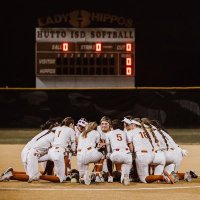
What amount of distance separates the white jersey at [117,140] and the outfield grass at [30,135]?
341 inches

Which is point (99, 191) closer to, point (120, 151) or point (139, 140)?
point (120, 151)

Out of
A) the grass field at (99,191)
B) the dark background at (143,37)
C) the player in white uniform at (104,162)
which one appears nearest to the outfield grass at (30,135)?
the grass field at (99,191)

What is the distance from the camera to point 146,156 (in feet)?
35.2

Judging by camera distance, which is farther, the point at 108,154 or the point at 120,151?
the point at 108,154

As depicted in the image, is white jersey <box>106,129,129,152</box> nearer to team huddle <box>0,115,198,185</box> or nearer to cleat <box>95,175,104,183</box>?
team huddle <box>0,115,198,185</box>

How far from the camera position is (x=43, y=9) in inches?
1171

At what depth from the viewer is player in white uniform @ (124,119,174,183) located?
10742 mm

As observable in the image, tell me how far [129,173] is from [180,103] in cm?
1176

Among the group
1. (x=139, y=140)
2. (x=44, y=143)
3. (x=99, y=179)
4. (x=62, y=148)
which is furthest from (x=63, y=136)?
(x=139, y=140)

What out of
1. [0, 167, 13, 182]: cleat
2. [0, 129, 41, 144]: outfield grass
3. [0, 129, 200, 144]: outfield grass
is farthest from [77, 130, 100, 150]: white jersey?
[0, 129, 41, 144]: outfield grass

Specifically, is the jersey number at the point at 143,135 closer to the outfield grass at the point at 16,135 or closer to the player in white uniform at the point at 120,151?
the player in white uniform at the point at 120,151

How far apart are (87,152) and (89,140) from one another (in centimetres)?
23

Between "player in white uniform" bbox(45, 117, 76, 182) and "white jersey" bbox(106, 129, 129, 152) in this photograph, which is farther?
"player in white uniform" bbox(45, 117, 76, 182)

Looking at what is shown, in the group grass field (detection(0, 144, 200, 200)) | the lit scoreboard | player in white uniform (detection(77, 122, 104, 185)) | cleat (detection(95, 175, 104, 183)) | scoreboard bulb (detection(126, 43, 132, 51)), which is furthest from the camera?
scoreboard bulb (detection(126, 43, 132, 51))
